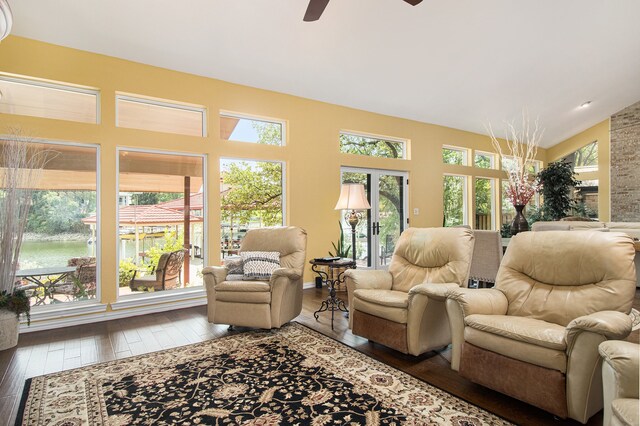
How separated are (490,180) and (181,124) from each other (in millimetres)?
7295

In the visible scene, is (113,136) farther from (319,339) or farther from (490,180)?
(490,180)

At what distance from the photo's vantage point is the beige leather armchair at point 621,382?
4.55 feet

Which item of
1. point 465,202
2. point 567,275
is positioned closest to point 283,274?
point 567,275

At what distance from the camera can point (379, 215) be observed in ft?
→ 22.1

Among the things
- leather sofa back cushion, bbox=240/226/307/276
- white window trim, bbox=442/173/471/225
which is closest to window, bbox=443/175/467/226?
white window trim, bbox=442/173/471/225

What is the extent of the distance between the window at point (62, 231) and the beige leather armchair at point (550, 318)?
13.2 feet

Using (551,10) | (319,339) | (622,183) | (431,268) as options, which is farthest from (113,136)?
(622,183)

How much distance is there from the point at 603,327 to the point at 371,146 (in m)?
5.26

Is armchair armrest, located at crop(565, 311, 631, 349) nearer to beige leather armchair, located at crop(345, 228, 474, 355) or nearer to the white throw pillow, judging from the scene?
beige leather armchair, located at crop(345, 228, 474, 355)

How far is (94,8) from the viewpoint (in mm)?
3568

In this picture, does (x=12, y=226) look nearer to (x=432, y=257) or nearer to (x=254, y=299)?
(x=254, y=299)

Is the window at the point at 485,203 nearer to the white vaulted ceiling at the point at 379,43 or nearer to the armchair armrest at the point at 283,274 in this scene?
the white vaulted ceiling at the point at 379,43

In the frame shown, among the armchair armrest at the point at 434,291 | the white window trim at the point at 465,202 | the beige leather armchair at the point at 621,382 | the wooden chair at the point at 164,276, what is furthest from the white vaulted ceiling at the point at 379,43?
the beige leather armchair at the point at 621,382

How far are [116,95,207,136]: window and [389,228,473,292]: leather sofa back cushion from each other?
316 cm
